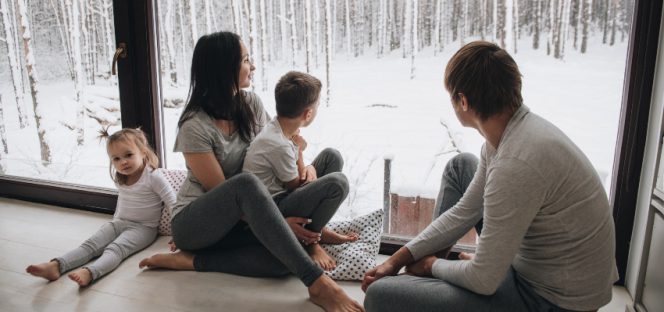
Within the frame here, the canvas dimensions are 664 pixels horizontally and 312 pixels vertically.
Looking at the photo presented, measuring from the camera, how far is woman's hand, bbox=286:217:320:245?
5.94 feet

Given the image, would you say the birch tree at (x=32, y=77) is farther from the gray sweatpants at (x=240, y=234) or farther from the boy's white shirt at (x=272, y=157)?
the boy's white shirt at (x=272, y=157)

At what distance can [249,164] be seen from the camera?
180cm

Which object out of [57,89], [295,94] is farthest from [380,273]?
[57,89]

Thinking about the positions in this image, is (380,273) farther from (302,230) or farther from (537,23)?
(537,23)

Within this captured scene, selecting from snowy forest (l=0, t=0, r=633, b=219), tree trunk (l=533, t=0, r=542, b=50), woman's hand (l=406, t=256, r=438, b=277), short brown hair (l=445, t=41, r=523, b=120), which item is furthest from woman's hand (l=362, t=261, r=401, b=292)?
tree trunk (l=533, t=0, r=542, b=50)

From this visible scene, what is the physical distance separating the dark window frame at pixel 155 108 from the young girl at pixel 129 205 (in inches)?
8.9

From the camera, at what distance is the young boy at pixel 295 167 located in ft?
5.73

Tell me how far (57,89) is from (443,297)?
2.34m

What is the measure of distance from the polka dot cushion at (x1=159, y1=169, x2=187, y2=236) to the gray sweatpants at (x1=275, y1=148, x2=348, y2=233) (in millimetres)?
683

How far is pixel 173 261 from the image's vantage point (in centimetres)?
187

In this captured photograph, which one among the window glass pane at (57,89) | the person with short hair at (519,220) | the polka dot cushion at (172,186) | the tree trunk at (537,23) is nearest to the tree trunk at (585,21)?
the tree trunk at (537,23)

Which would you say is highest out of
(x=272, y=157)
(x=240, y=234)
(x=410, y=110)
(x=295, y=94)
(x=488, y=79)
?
(x=488, y=79)

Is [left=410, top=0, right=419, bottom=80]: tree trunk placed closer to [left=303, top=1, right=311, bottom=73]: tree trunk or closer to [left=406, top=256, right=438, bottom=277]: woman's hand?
[left=303, top=1, right=311, bottom=73]: tree trunk

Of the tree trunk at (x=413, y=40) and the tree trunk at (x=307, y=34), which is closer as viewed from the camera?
the tree trunk at (x=413, y=40)
